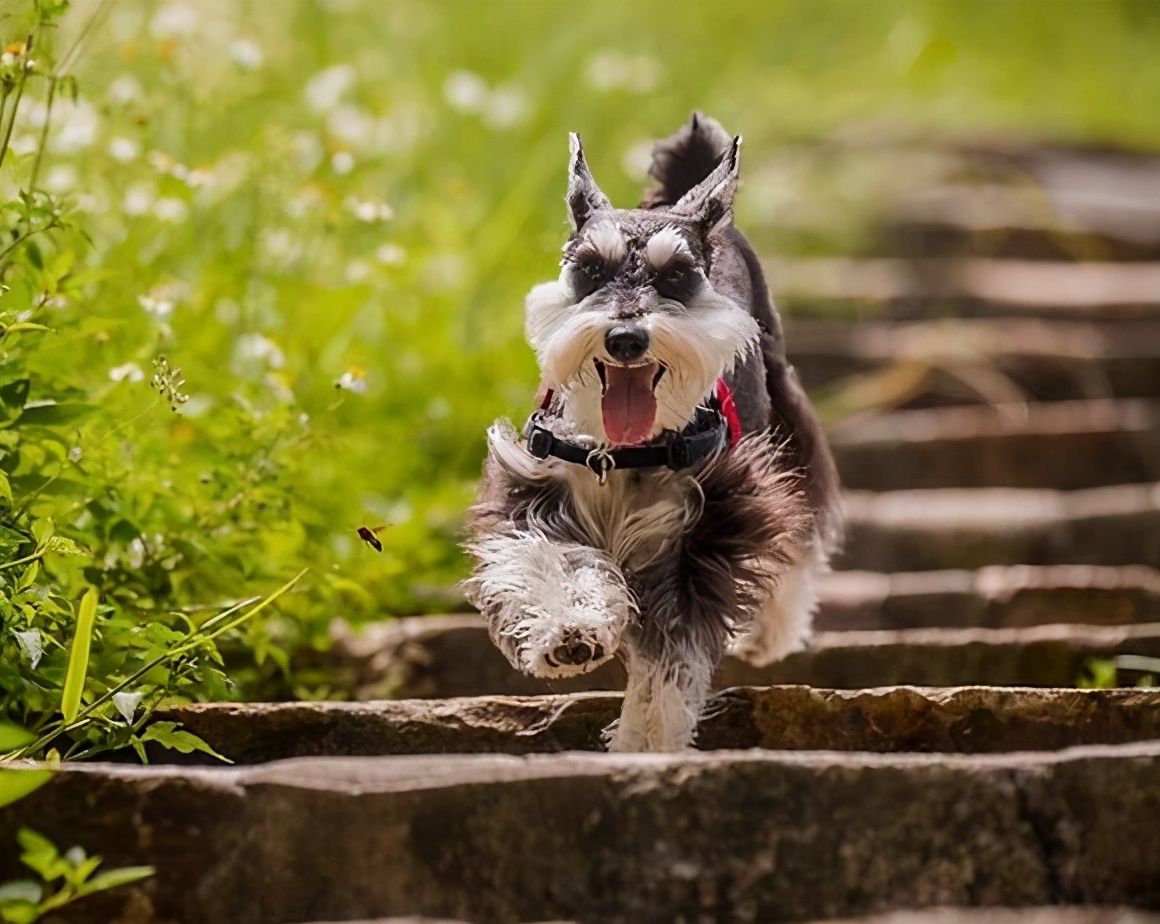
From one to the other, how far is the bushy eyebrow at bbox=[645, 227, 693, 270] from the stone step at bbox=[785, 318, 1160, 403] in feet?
13.3

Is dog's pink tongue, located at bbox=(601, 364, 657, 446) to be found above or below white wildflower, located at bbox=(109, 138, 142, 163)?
below

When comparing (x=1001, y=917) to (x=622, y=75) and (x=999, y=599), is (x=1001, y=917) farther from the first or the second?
(x=622, y=75)

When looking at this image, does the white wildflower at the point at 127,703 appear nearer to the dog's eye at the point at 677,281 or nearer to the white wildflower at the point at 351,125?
the dog's eye at the point at 677,281

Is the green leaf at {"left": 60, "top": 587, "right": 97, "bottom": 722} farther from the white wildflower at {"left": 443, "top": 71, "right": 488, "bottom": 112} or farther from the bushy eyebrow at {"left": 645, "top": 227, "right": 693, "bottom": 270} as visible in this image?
the white wildflower at {"left": 443, "top": 71, "right": 488, "bottom": 112}

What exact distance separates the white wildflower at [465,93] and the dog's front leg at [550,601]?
336 cm

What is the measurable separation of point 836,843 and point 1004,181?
315 inches

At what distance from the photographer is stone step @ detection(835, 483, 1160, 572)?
16.1 feet

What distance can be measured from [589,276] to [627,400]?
0.78 ft

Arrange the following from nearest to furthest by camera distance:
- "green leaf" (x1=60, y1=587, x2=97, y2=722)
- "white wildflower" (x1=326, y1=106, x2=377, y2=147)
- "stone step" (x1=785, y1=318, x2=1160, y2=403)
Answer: "green leaf" (x1=60, y1=587, x2=97, y2=722) < "white wildflower" (x1=326, y1=106, x2=377, y2=147) < "stone step" (x1=785, y1=318, x2=1160, y2=403)

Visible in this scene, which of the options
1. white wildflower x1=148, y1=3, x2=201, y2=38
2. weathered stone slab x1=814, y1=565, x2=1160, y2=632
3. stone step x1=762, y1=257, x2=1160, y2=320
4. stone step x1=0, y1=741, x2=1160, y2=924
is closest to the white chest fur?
stone step x1=0, y1=741, x2=1160, y2=924

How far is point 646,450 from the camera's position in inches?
113

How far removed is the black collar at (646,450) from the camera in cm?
286

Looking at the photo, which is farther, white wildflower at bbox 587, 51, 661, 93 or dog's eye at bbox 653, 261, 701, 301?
white wildflower at bbox 587, 51, 661, 93

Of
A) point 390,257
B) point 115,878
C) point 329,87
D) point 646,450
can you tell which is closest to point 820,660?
point 646,450
